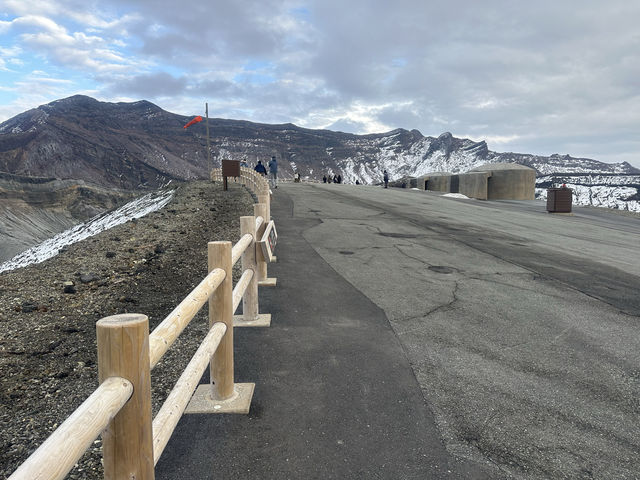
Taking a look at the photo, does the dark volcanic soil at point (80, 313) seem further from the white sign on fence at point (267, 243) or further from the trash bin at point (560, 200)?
the trash bin at point (560, 200)

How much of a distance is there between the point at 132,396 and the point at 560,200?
81.2ft

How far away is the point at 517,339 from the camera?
5.30 metres

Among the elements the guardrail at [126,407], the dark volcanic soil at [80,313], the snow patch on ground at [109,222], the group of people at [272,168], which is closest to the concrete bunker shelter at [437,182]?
the group of people at [272,168]

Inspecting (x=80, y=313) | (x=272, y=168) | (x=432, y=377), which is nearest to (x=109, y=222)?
(x=272, y=168)

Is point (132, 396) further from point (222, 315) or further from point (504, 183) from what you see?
point (504, 183)

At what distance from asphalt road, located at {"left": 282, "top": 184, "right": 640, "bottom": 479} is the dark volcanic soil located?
2.68m

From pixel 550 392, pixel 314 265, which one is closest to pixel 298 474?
pixel 550 392

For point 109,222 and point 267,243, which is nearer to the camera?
point 267,243

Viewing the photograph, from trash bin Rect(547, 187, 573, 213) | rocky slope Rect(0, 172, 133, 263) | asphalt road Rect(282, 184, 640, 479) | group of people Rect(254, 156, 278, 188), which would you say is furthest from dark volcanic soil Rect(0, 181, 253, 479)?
rocky slope Rect(0, 172, 133, 263)

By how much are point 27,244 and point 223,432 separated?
94541mm

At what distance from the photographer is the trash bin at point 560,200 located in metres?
22.3

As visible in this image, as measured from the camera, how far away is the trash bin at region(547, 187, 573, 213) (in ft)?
73.2

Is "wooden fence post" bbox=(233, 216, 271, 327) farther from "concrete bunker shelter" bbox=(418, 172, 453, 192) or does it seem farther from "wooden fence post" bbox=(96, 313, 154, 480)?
"concrete bunker shelter" bbox=(418, 172, 453, 192)

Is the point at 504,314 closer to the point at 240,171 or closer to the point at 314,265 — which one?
the point at 314,265
